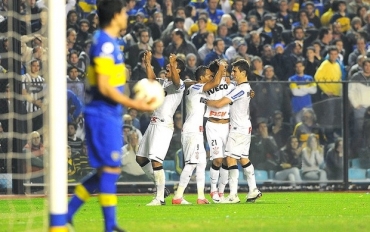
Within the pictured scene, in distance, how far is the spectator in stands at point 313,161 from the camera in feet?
71.1

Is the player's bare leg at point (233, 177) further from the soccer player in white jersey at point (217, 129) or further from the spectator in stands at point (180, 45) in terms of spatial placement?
the spectator in stands at point (180, 45)

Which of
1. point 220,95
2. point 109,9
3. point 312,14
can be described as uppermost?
point 312,14

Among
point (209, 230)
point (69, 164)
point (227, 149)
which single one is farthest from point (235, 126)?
point (209, 230)

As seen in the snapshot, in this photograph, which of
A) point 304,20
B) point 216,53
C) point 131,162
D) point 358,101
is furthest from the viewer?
point 304,20

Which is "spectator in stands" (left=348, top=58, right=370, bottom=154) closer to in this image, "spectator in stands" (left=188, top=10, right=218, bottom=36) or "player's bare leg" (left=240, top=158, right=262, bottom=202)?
"spectator in stands" (left=188, top=10, right=218, bottom=36)

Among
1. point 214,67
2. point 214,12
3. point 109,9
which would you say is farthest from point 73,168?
point 109,9

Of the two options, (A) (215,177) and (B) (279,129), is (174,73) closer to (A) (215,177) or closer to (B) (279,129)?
(A) (215,177)

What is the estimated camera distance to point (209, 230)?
10.7m

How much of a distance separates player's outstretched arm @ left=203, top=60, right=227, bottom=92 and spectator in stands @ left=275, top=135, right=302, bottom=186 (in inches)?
226

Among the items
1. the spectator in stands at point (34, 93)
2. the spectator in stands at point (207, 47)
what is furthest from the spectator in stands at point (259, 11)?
the spectator in stands at point (34, 93)

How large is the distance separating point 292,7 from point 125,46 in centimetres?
522

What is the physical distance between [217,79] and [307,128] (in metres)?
5.99

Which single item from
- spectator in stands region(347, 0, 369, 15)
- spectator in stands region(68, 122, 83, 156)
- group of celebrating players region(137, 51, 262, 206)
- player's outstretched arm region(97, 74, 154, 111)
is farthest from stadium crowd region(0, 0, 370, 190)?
player's outstretched arm region(97, 74, 154, 111)

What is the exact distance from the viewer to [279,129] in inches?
850
